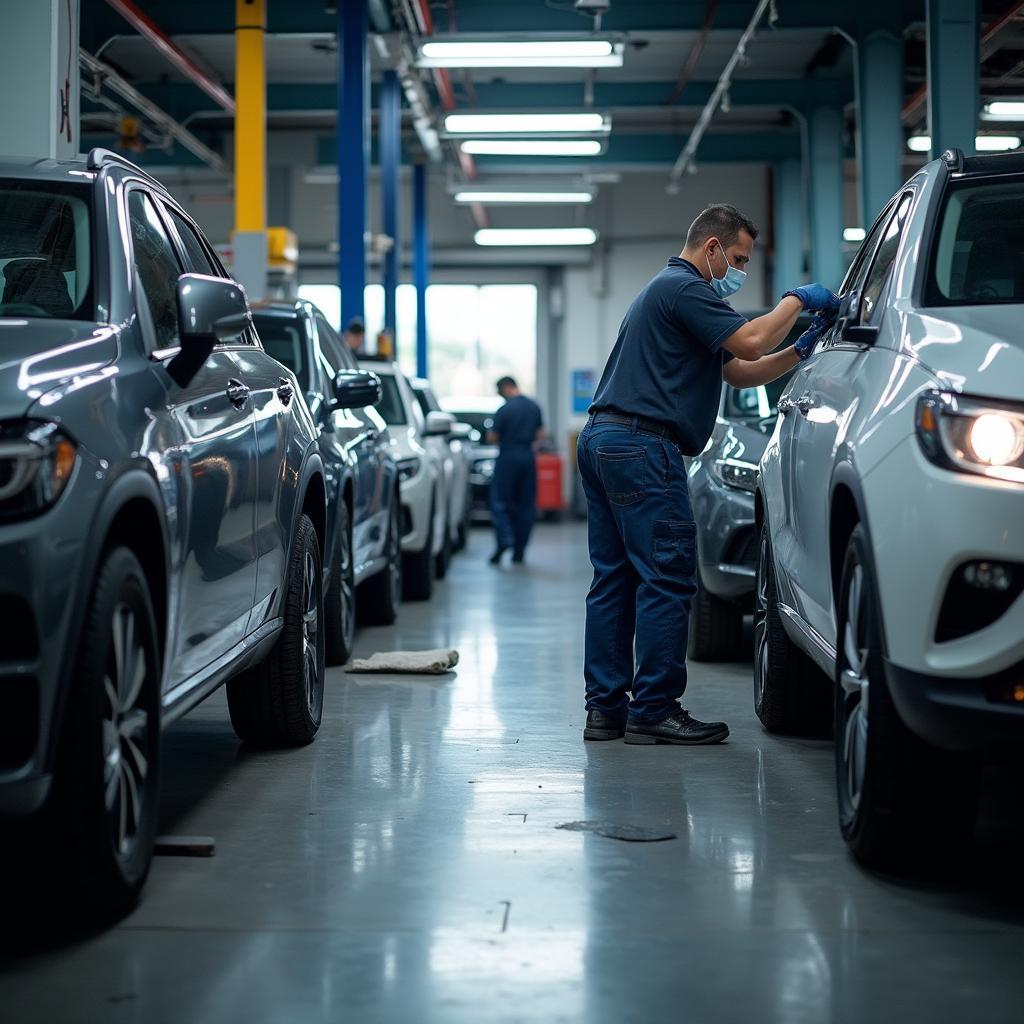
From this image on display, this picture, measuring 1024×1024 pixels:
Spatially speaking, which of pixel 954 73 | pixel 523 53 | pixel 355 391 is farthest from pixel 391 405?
pixel 523 53

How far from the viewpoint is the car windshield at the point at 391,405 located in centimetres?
1121

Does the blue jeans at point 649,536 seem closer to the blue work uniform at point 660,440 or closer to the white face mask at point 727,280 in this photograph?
the blue work uniform at point 660,440

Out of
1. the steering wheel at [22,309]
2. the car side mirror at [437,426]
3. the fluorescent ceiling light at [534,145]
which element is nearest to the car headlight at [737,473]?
the car side mirror at [437,426]

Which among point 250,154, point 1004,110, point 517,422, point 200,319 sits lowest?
point 200,319

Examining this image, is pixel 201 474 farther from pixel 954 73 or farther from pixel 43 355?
pixel 954 73

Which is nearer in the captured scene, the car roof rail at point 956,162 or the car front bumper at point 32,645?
the car front bumper at point 32,645

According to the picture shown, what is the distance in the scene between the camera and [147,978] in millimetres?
3133

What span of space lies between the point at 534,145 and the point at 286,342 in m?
12.2

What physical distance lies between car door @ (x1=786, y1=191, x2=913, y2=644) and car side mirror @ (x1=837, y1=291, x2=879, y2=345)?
0.09 feet

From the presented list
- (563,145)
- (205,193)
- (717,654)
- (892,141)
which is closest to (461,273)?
(205,193)

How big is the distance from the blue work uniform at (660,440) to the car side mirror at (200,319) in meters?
1.84

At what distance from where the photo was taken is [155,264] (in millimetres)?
4344

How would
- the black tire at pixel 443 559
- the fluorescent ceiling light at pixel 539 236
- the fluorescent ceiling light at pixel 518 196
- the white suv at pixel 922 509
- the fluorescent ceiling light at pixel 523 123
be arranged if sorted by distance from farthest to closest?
the fluorescent ceiling light at pixel 539 236
the fluorescent ceiling light at pixel 518 196
the fluorescent ceiling light at pixel 523 123
the black tire at pixel 443 559
the white suv at pixel 922 509

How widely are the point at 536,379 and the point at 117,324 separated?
25426mm
